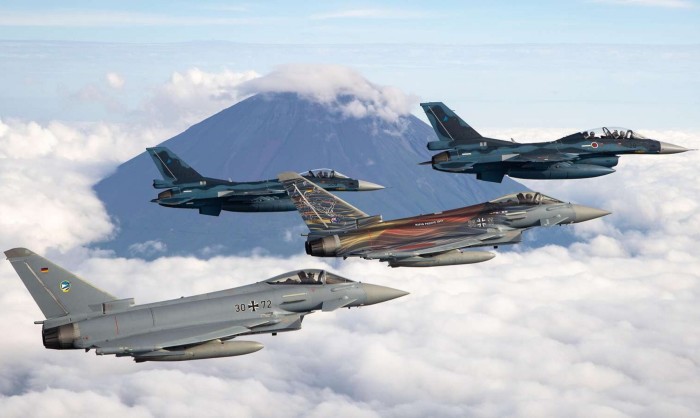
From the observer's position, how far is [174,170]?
70375mm

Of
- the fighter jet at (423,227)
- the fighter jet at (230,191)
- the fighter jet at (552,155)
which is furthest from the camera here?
the fighter jet at (552,155)

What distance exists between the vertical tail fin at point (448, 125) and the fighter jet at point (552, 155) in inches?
58.5

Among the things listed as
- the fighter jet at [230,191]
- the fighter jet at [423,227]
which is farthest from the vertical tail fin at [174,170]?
the fighter jet at [423,227]

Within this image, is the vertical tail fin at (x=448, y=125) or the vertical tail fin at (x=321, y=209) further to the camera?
the vertical tail fin at (x=448, y=125)

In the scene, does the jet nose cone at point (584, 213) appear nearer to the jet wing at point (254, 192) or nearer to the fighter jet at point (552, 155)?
the fighter jet at point (552, 155)

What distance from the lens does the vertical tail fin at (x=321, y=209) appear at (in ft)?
188

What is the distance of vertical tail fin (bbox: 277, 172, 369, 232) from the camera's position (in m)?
57.3

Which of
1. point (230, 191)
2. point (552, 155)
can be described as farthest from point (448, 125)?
point (230, 191)

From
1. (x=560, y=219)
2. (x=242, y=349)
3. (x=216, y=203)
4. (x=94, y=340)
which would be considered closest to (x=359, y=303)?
(x=242, y=349)

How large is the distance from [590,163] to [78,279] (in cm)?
3836

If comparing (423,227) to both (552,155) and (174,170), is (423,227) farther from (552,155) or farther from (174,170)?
(174,170)

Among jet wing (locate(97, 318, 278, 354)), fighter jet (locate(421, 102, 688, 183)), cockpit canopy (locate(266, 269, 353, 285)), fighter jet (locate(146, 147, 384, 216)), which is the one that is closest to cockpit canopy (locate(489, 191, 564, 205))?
fighter jet (locate(421, 102, 688, 183))

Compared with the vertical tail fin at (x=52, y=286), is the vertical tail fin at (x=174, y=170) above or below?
above

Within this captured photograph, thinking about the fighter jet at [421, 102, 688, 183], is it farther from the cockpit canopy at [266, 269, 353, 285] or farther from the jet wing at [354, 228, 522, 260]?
the cockpit canopy at [266, 269, 353, 285]
